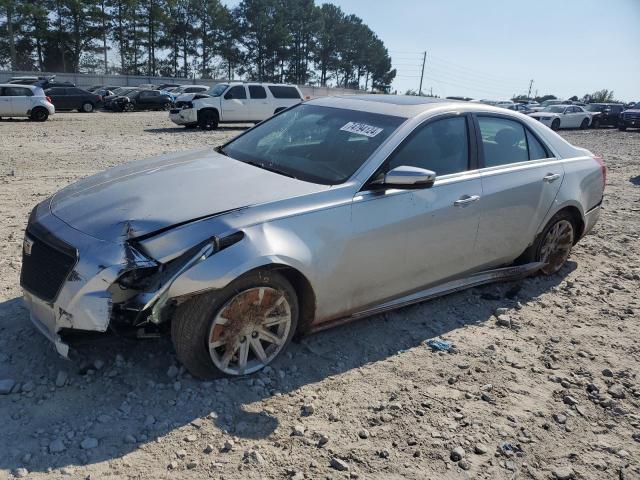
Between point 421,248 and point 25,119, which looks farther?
point 25,119

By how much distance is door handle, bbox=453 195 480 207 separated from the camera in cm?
394

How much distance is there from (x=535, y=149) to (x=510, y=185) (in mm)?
700

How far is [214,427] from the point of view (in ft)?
9.27

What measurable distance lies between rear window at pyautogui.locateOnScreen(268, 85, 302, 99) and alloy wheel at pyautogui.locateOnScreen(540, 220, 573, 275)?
1790cm

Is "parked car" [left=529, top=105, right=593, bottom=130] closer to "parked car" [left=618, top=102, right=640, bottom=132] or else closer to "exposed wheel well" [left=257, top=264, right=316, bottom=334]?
"parked car" [left=618, top=102, right=640, bottom=132]

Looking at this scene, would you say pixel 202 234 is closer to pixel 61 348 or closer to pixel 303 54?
pixel 61 348

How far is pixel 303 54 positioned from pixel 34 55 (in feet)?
117

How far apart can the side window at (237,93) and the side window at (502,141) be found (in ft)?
56.7

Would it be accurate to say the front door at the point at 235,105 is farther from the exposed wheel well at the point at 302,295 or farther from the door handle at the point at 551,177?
the exposed wheel well at the point at 302,295

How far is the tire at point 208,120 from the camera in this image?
65.2 ft

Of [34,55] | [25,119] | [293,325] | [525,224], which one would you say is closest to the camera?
[293,325]

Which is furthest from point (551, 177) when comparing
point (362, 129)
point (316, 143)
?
point (316, 143)

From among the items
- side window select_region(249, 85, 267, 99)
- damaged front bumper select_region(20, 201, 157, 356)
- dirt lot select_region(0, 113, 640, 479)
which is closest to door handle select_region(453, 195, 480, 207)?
dirt lot select_region(0, 113, 640, 479)

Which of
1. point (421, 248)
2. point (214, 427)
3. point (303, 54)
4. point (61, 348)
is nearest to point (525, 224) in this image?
point (421, 248)
